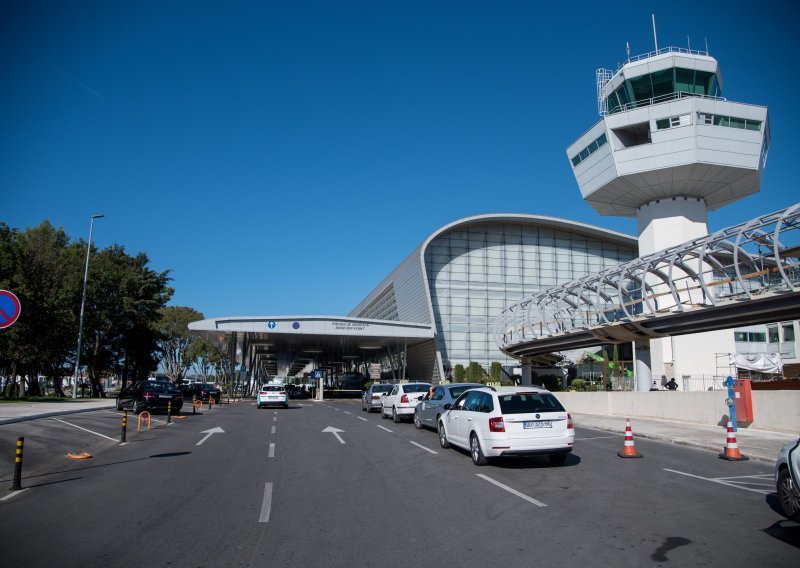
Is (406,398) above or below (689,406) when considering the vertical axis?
above

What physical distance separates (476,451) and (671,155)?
119 ft

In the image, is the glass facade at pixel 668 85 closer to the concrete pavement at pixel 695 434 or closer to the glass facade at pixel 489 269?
the glass facade at pixel 489 269

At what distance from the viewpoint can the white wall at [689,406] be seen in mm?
18109

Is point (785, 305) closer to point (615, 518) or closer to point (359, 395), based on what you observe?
point (615, 518)

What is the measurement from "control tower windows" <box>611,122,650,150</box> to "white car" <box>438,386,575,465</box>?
118ft

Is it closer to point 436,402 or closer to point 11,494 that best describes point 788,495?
point 11,494

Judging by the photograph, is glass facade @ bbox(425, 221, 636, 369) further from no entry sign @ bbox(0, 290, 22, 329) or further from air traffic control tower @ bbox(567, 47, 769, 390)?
no entry sign @ bbox(0, 290, 22, 329)

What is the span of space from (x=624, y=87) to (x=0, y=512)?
148 ft

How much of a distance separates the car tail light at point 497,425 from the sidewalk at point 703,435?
6514 mm

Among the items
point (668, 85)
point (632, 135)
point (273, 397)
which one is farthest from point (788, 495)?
point (632, 135)

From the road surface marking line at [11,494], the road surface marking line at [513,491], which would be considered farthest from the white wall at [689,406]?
the road surface marking line at [11,494]

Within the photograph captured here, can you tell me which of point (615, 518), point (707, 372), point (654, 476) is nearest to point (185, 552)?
point (615, 518)

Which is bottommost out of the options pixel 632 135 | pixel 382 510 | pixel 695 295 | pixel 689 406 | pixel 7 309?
pixel 382 510

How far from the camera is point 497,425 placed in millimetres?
11266
